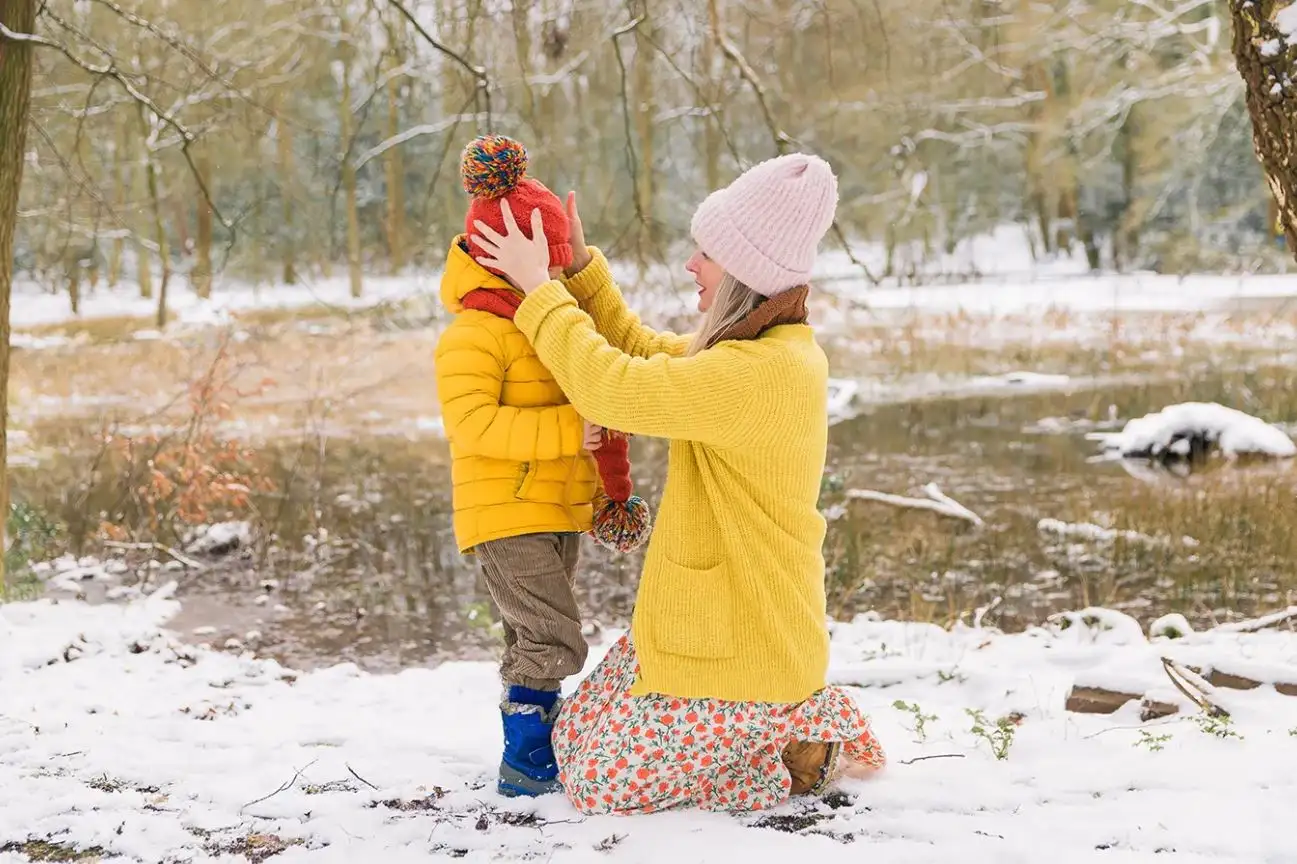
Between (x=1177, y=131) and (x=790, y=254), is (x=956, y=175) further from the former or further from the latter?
(x=790, y=254)

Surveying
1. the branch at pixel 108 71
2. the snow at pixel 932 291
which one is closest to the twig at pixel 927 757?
the branch at pixel 108 71

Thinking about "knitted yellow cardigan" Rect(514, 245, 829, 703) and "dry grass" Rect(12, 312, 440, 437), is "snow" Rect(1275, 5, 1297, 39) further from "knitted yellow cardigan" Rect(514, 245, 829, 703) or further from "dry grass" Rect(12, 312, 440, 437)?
"dry grass" Rect(12, 312, 440, 437)

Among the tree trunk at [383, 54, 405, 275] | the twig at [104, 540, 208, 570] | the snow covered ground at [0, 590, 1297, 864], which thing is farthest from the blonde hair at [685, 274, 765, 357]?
the tree trunk at [383, 54, 405, 275]

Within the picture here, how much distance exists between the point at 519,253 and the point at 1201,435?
852 centimetres

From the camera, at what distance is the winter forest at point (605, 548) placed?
2.95m

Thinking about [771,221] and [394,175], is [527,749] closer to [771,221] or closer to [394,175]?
[771,221]

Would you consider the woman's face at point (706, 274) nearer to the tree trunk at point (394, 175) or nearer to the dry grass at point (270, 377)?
the dry grass at point (270, 377)

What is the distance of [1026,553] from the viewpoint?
7277mm

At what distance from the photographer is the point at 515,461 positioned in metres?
3.04

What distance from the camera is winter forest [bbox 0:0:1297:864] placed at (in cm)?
295

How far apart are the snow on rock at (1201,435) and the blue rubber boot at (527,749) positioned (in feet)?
26.4

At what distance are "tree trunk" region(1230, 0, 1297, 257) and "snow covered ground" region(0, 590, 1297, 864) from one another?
1555mm

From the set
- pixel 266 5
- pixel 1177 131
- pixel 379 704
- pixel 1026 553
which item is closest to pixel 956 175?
pixel 1177 131

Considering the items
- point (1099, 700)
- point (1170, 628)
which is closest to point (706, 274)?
point (1099, 700)
